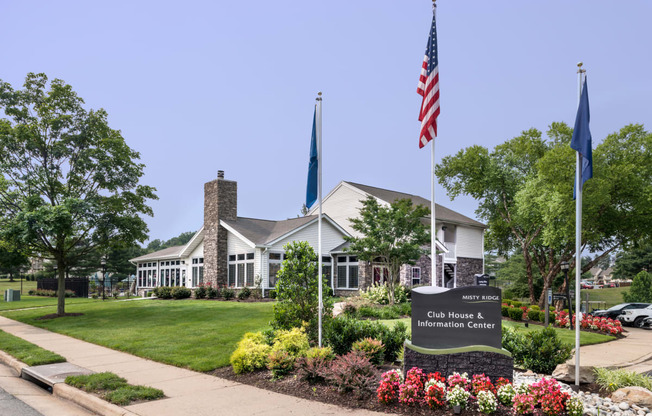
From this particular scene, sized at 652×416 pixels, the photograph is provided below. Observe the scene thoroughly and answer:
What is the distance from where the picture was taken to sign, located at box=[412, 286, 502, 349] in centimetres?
813

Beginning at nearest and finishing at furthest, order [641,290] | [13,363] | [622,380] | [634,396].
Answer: [634,396] < [622,380] < [13,363] < [641,290]

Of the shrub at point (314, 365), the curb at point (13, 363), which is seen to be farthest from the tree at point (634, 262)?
the curb at point (13, 363)

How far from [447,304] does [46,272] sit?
207 feet

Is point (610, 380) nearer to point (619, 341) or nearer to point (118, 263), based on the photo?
point (619, 341)

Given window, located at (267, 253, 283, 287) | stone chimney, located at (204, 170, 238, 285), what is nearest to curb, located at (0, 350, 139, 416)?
window, located at (267, 253, 283, 287)

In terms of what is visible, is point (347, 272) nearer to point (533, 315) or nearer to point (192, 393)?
point (533, 315)

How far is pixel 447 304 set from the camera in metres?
8.41

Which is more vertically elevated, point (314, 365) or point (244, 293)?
point (314, 365)

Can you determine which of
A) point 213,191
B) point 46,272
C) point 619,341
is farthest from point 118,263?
point 619,341

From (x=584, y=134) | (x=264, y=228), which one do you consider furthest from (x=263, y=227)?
(x=584, y=134)

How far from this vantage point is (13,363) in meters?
11.7

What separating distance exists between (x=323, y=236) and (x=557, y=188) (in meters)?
13.9

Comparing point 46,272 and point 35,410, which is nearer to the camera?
point 35,410

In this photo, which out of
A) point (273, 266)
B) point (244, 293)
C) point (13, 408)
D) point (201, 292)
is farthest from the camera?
point (201, 292)
